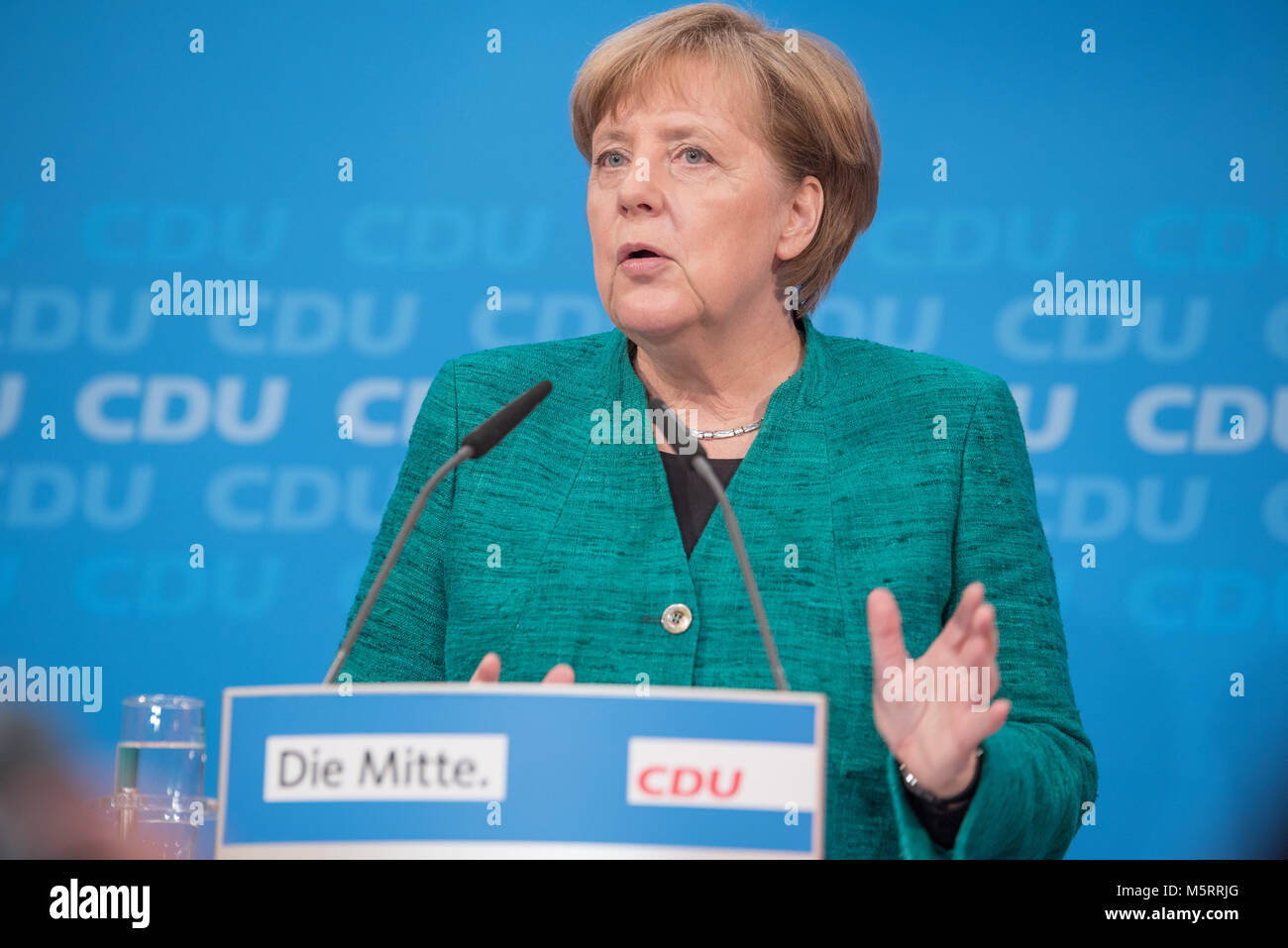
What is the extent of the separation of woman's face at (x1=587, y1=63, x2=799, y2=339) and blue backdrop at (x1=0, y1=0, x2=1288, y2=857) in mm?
910

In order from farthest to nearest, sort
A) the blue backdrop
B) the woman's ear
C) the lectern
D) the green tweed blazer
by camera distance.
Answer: the blue backdrop, the woman's ear, the green tweed blazer, the lectern

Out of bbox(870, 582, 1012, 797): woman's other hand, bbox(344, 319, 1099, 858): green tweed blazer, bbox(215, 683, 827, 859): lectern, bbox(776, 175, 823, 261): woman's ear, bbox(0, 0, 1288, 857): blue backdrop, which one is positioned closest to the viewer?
bbox(215, 683, 827, 859): lectern

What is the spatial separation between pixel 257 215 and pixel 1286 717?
2390mm

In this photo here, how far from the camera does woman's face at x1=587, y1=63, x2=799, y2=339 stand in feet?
6.44

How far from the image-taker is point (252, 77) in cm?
303

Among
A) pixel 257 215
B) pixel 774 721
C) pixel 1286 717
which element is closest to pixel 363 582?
pixel 774 721

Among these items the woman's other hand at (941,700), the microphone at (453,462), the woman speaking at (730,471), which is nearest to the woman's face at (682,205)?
the woman speaking at (730,471)

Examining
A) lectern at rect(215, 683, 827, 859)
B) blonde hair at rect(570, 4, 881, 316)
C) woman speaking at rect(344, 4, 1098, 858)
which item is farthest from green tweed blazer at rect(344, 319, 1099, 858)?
lectern at rect(215, 683, 827, 859)

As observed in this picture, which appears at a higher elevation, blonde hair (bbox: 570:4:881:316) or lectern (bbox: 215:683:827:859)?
blonde hair (bbox: 570:4:881:316)

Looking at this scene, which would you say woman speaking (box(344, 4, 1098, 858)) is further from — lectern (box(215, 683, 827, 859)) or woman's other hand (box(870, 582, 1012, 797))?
lectern (box(215, 683, 827, 859))

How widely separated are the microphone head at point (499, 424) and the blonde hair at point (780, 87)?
0.62 m
